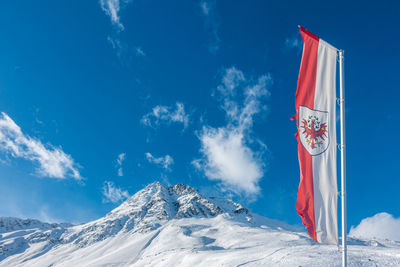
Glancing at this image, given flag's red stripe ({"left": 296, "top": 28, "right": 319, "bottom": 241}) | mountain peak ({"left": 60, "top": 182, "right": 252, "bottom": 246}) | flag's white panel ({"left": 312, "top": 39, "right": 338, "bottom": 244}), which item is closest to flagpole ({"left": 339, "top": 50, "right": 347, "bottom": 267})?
flag's white panel ({"left": 312, "top": 39, "right": 338, "bottom": 244})

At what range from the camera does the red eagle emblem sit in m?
9.44

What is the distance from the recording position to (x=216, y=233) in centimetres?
9862

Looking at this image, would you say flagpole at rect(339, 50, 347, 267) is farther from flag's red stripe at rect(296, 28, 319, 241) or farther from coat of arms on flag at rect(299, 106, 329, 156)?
flag's red stripe at rect(296, 28, 319, 241)

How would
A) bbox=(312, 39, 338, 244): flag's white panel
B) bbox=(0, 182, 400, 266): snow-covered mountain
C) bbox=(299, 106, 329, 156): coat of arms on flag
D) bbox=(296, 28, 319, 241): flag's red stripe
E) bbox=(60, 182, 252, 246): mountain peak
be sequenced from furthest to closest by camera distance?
bbox=(60, 182, 252, 246): mountain peak, bbox=(0, 182, 400, 266): snow-covered mountain, bbox=(299, 106, 329, 156): coat of arms on flag, bbox=(296, 28, 319, 241): flag's red stripe, bbox=(312, 39, 338, 244): flag's white panel

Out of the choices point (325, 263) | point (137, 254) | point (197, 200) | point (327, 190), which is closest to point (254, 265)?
point (325, 263)

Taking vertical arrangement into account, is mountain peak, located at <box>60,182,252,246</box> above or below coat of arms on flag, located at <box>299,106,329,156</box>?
above

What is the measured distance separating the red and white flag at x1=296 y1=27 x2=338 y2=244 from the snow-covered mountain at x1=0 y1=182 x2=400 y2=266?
538 inches

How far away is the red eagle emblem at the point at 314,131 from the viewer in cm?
944

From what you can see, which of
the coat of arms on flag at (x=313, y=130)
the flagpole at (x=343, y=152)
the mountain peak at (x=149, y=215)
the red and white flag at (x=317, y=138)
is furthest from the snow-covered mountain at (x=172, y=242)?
the coat of arms on flag at (x=313, y=130)

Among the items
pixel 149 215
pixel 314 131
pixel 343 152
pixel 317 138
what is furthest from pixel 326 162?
pixel 149 215

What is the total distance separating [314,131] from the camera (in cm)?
954

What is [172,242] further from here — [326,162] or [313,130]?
[313,130]

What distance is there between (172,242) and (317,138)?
272 ft

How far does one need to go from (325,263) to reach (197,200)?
168695mm
